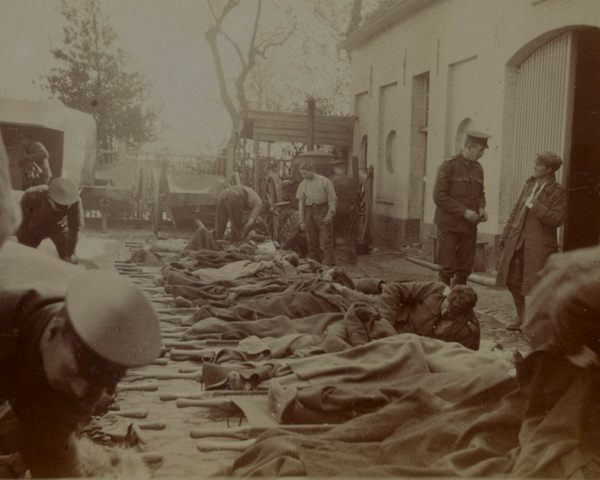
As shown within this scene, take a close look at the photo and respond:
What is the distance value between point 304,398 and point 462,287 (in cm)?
176

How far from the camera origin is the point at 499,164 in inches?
374

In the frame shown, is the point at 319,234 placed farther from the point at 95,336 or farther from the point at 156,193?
the point at 95,336

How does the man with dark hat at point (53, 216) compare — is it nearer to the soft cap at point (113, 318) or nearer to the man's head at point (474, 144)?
the man's head at point (474, 144)

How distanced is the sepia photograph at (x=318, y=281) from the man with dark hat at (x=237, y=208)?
0.05 meters

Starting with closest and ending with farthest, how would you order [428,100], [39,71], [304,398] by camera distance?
1. [39,71]
2. [304,398]
3. [428,100]

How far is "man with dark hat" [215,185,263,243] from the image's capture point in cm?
1080

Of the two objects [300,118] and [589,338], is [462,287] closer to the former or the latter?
[589,338]

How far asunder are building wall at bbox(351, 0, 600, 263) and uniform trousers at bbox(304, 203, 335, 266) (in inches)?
90.5

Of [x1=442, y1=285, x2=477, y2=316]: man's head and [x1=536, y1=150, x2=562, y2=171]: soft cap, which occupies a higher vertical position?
[x1=536, y1=150, x2=562, y2=171]: soft cap

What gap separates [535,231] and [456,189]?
1.07 metres

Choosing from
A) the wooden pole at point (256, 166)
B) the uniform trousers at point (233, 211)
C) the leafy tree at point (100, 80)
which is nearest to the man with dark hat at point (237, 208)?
the uniform trousers at point (233, 211)

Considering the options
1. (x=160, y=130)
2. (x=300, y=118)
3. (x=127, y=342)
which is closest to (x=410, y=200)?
(x=300, y=118)

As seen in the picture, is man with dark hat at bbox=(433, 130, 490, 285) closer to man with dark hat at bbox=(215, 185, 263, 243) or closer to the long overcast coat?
the long overcast coat

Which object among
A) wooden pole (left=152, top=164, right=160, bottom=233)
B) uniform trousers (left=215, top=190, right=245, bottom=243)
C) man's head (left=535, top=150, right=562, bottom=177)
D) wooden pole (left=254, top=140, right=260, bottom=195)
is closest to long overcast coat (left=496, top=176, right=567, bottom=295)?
man's head (left=535, top=150, right=562, bottom=177)
